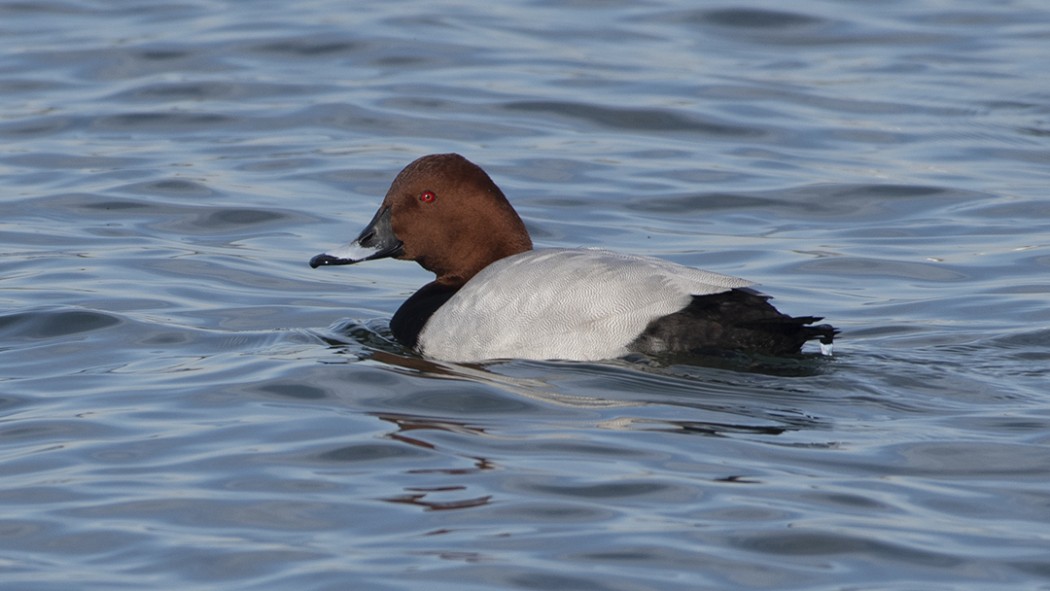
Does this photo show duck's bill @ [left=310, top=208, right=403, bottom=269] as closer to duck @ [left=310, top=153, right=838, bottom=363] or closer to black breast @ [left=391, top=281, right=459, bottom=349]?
black breast @ [left=391, top=281, right=459, bottom=349]

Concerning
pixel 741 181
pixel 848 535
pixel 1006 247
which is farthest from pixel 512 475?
pixel 741 181

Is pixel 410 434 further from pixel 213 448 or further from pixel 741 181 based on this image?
pixel 741 181

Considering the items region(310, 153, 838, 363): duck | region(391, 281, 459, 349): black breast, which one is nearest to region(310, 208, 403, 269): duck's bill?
region(391, 281, 459, 349): black breast

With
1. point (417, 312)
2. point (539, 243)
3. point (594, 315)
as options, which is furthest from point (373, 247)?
point (539, 243)

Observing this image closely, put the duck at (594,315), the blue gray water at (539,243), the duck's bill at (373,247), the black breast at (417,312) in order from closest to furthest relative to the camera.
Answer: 1. the blue gray water at (539,243)
2. the duck at (594,315)
3. the black breast at (417,312)
4. the duck's bill at (373,247)

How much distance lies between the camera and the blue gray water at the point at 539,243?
183 inches

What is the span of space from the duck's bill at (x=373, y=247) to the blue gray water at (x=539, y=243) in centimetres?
33

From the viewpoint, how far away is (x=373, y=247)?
7215 millimetres

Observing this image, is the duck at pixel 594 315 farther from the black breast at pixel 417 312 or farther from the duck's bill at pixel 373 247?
the duck's bill at pixel 373 247

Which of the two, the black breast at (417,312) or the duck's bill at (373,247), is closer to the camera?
the black breast at (417,312)

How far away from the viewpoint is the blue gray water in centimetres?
464

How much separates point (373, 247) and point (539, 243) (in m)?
2.04

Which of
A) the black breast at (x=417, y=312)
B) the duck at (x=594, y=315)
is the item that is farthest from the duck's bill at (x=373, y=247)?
the duck at (x=594, y=315)

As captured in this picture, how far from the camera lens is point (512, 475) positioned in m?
5.07
